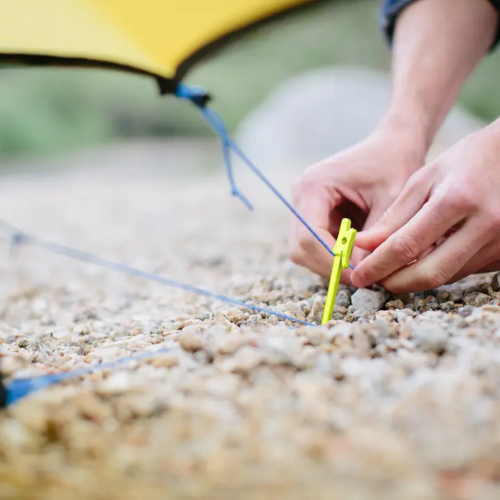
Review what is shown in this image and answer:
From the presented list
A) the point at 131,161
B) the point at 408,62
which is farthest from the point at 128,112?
the point at 408,62

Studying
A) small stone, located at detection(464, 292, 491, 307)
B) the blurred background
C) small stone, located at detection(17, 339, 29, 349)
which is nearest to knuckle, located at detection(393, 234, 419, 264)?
small stone, located at detection(464, 292, 491, 307)

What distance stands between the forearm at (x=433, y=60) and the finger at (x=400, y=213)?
0.62ft

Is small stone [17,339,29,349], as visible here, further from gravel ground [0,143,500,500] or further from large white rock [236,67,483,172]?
large white rock [236,67,483,172]

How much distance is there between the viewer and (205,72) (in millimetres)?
5855

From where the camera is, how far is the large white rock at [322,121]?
3.46 metres

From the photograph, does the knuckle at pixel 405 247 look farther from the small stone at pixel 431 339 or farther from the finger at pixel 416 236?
the small stone at pixel 431 339

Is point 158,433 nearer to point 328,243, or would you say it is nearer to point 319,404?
point 319,404

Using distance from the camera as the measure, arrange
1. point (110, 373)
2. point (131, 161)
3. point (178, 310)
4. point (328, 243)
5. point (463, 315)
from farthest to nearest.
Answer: point (131, 161)
point (178, 310)
point (328, 243)
point (463, 315)
point (110, 373)

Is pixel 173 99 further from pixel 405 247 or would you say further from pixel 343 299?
pixel 405 247

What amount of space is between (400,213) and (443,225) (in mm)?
79

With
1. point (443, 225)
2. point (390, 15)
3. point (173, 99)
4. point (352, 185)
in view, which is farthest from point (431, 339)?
point (173, 99)

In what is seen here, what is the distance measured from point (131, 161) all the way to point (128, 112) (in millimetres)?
1360

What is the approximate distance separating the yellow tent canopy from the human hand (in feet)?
1.12

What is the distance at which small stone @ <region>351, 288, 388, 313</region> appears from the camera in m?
0.72
